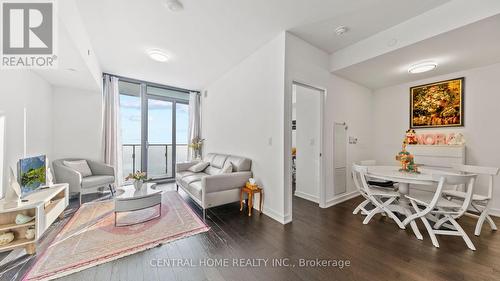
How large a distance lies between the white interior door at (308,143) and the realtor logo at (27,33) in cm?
363

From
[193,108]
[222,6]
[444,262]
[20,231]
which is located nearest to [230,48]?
[222,6]

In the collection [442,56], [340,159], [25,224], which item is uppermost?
[442,56]

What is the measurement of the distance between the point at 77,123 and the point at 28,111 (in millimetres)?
1242

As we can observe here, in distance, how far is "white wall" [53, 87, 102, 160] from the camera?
12.5 feet

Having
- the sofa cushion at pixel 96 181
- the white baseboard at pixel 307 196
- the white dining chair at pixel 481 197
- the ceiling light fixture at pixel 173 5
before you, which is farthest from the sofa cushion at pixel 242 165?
the white dining chair at pixel 481 197

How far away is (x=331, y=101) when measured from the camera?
11.2 ft

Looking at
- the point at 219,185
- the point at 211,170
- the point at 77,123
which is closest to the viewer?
the point at 219,185

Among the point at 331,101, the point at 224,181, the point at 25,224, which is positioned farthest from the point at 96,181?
the point at 331,101

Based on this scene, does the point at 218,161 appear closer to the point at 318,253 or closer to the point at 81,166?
the point at 318,253

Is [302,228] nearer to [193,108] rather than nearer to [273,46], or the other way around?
[273,46]

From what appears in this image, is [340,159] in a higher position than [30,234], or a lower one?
higher

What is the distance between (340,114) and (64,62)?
484 centimetres

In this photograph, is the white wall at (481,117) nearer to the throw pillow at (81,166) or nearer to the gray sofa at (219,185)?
the gray sofa at (219,185)

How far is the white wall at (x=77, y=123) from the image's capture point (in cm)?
382
